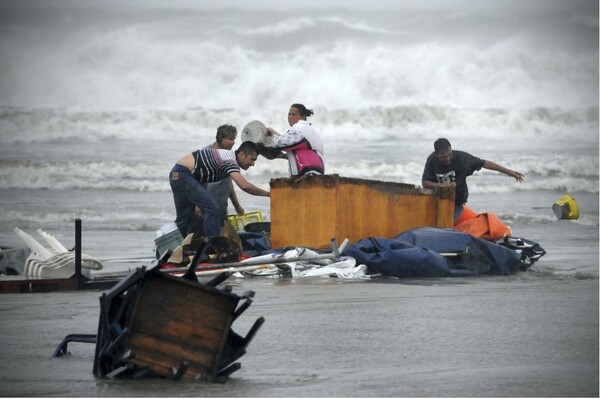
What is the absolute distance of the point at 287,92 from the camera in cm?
3884

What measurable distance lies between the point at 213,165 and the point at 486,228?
250 cm

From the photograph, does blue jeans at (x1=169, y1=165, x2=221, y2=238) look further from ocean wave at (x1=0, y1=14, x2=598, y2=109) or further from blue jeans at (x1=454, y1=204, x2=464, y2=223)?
ocean wave at (x1=0, y1=14, x2=598, y2=109)

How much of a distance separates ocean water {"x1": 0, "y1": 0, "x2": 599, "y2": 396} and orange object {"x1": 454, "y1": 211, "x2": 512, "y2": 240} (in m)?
8.68

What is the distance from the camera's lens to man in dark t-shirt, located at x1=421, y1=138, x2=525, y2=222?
42.2ft

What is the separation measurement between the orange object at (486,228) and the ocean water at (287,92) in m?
8.68

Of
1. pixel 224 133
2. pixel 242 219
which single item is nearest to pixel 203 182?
pixel 224 133

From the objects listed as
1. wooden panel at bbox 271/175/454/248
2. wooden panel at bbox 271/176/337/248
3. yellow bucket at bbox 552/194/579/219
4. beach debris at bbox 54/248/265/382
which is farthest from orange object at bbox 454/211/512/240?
beach debris at bbox 54/248/265/382

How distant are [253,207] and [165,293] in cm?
1589

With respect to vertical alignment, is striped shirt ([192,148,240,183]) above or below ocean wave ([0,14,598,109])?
below

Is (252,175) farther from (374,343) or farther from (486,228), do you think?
(374,343)

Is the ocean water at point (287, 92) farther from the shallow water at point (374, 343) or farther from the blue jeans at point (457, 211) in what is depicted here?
the shallow water at point (374, 343)

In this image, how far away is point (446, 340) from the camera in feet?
24.8

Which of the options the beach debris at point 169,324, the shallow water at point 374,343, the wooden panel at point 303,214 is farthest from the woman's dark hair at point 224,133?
the beach debris at point 169,324

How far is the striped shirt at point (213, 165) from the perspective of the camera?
39.6 feet
